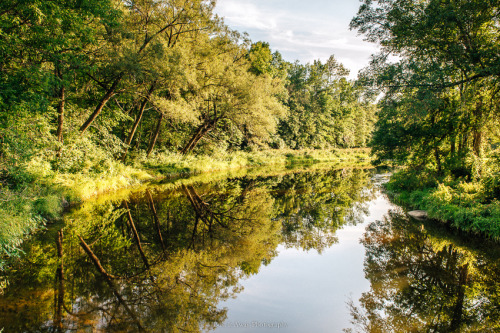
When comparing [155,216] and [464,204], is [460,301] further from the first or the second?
[155,216]

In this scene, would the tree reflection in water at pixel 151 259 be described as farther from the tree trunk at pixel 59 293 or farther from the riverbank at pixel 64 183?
the riverbank at pixel 64 183

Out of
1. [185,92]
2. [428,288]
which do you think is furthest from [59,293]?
[185,92]

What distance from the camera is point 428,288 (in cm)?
620

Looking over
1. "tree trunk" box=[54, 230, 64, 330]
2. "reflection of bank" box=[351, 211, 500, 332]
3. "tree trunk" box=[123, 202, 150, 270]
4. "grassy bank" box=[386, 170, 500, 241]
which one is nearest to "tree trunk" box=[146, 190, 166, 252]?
"tree trunk" box=[123, 202, 150, 270]

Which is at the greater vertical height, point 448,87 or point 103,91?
point 448,87

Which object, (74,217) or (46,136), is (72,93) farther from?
(74,217)

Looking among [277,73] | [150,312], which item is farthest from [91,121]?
[277,73]

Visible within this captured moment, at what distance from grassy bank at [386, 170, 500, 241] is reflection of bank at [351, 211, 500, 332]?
81 centimetres

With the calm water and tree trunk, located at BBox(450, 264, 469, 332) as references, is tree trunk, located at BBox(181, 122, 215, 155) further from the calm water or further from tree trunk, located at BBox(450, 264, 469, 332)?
tree trunk, located at BBox(450, 264, 469, 332)

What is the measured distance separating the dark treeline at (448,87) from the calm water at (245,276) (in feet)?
4.35

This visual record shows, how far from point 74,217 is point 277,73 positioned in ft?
153

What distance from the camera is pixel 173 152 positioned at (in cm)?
2545

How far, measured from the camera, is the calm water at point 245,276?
16.6 ft

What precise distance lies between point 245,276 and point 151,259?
240 cm
